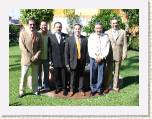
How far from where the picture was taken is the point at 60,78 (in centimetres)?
562

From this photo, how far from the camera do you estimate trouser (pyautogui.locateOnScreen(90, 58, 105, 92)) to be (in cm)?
558

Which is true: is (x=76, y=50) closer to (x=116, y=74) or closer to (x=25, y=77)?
(x=116, y=74)

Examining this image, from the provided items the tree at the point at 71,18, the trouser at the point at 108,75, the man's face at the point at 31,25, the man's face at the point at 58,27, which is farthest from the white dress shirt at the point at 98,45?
the man's face at the point at 31,25

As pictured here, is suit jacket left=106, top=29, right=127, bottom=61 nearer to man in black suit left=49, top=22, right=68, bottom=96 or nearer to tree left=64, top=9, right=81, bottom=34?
tree left=64, top=9, right=81, bottom=34

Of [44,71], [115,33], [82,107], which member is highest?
[115,33]

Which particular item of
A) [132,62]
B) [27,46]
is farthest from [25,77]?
[132,62]

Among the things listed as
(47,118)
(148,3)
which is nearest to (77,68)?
(47,118)

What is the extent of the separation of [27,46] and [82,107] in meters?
0.88

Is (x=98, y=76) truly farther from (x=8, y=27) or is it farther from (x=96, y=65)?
(x=8, y=27)

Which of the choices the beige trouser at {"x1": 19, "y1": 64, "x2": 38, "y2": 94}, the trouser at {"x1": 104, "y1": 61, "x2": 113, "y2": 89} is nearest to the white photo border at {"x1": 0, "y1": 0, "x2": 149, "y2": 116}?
the beige trouser at {"x1": 19, "y1": 64, "x2": 38, "y2": 94}

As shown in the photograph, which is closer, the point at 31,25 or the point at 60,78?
the point at 31,25

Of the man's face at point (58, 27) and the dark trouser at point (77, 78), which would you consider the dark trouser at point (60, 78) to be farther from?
the man's face at point (58, 27)

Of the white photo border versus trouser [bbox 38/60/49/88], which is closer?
the white photo border

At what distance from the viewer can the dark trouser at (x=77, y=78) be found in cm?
559
